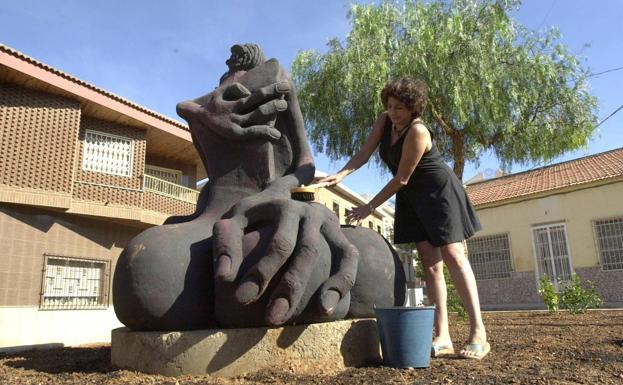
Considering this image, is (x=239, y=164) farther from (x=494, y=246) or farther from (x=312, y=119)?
(x=494, y=246)

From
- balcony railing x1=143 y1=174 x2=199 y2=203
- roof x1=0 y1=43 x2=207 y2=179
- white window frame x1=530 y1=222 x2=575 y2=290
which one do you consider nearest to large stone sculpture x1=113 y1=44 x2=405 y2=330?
roof x1=0 y1=43 x2=207 y2=179

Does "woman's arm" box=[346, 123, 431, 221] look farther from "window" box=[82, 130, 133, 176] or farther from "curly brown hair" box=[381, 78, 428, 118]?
"window" box=[82, 130, 133, 176]

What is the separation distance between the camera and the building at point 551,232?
1541 centimetres

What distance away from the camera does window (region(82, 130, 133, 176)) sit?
40.2ft

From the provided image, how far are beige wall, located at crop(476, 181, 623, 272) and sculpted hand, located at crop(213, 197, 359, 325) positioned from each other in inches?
615

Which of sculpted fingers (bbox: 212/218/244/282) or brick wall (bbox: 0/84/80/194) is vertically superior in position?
brick wall (bbox: 0/84/80/194)

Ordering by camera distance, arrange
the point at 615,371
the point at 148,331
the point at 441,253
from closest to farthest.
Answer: the point at 615,371
the point at 148,331
the point at 441,253

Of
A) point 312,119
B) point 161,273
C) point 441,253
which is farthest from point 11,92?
point 441,253

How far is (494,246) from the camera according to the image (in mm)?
18859

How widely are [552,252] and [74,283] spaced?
15.3 m

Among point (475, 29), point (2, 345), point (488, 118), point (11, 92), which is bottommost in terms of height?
point (2, 345)

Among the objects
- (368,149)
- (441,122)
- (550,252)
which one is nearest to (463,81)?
(441,122)

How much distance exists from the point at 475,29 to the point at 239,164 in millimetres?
9226

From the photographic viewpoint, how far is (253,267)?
259cm
